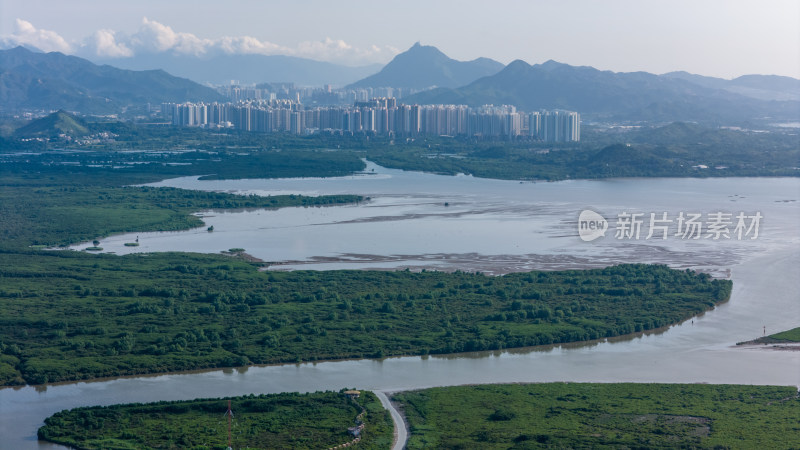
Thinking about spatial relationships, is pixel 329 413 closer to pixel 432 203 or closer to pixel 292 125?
pixel 432 203

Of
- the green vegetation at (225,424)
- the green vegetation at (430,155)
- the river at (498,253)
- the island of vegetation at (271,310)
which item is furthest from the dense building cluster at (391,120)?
the green vegetation at (225,424)

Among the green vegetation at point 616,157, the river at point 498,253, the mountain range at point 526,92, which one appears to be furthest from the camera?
the mountain range at point 526,92

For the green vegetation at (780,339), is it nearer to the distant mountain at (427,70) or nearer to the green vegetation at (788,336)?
the green vegetation at (788,336)

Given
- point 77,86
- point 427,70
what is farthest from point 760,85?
point 77,86

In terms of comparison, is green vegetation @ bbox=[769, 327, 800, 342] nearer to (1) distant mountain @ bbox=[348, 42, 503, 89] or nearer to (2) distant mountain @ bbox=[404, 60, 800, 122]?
(2) distant mountain @ bbox=[404, 60, 800, 122]

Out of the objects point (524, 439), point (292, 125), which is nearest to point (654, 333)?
point (524, 439)

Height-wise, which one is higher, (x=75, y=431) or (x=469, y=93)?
(x=469, y=93)

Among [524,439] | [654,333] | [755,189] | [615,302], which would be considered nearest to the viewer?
[524,439]
